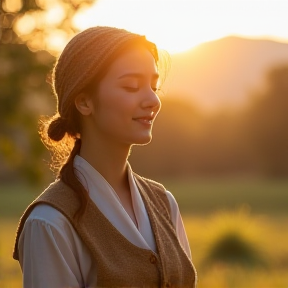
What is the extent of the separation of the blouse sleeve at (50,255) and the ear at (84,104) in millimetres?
311

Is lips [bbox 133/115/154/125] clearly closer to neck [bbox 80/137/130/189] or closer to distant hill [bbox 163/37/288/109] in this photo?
neck [bbox 80/137/130/189]

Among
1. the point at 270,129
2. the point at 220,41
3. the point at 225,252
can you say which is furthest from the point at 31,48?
the point at 220,41

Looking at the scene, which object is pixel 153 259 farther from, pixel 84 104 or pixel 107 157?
pixel 84 104

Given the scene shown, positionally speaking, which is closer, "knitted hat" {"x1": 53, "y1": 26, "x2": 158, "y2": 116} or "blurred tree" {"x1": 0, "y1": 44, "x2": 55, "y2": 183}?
"knitted hat" {"x1": 53, "y1": 26, "x2": 158, "y2": 116}

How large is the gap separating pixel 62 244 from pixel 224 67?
76.5m

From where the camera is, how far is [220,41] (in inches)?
2790

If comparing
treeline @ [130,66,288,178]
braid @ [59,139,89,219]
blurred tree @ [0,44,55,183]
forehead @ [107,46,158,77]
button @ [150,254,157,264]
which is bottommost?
treeline @ [130,66,288,178]

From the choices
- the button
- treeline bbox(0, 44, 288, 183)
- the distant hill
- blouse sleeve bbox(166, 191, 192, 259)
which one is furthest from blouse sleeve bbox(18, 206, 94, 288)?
the distant hill

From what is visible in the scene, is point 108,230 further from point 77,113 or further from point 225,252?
point 225,252

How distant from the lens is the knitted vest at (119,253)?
2.43 metres

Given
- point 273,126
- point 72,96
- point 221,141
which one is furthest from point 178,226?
point 221,141

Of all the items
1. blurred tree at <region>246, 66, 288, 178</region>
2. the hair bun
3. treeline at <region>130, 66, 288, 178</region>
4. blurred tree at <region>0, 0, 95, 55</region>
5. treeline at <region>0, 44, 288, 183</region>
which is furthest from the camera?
treeline at <region>130, 66, 288, 178</region>

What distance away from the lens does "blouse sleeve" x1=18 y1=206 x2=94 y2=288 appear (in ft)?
7.86

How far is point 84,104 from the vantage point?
2.61 metres
